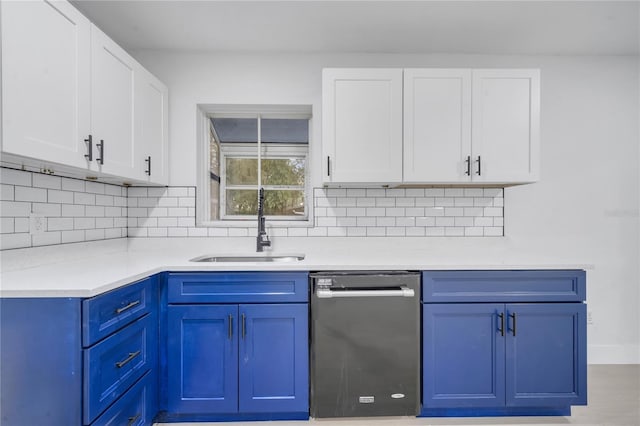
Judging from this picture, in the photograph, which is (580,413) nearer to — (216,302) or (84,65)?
(216,302)

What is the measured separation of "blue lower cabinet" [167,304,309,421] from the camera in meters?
1.64

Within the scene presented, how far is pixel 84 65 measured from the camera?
1.44m

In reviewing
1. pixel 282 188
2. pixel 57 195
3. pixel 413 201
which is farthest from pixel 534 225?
pixel 57 195

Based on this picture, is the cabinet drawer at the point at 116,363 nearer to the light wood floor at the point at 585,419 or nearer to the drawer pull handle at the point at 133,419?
the drawer pull handle at the point at 133,419

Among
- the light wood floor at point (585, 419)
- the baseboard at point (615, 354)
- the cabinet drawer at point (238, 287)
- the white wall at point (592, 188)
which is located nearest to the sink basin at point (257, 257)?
the cabinet drawer at point (238, 287)

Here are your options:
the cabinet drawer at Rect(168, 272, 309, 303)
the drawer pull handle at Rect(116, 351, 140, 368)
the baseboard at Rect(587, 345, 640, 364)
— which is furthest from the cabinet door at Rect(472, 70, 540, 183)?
the drawer pull handle at Rect(116, 351, 140, 368)

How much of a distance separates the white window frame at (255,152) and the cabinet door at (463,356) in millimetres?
1121

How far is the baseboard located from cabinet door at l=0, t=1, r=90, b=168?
11.9 feet

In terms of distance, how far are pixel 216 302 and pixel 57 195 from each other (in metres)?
1.07

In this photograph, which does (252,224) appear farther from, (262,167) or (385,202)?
(385,202)

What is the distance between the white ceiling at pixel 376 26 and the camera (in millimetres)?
1829

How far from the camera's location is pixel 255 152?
2537 millimetres

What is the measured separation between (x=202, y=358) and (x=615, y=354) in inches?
119

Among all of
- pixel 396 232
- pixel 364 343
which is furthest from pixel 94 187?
pixel 396 232
